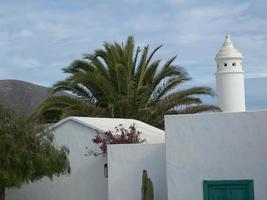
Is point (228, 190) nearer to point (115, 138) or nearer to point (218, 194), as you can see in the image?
point (218, 194)

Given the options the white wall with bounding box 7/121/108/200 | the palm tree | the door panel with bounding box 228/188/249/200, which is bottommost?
the door panel with bounding box 228/188/249/200

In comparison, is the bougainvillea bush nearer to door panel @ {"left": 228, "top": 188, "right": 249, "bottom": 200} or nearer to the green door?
the green door

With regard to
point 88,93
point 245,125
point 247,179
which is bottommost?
point 247,179

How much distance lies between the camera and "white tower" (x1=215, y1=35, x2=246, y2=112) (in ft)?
94.5

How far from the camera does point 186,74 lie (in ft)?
95.2

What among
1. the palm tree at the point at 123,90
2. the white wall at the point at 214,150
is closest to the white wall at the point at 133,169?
the white wall at the point at 214,150

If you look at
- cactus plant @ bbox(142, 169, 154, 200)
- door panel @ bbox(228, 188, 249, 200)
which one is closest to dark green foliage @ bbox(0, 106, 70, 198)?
cactus plant @ bbox(142, 169, 154, 200)

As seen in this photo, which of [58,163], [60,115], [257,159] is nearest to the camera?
[257,159]

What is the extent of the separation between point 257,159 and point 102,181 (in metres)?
5.65

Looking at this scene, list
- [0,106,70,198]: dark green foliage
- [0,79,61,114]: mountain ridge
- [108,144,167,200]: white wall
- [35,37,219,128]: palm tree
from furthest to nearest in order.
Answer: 1. [0,79,61,114]: mountain ridge
2. [35,37,219,128]: palm tree
3. [108,144,167,200]: white wall
4. [0,106,70,198]: dark green foliage

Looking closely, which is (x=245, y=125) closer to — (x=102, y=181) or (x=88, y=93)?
(x=102, y=181)

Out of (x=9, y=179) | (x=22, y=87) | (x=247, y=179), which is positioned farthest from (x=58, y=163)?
(x=22, y=87)

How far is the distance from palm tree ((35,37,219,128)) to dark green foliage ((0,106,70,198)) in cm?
792

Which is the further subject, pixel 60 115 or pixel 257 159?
pixel 60 115
